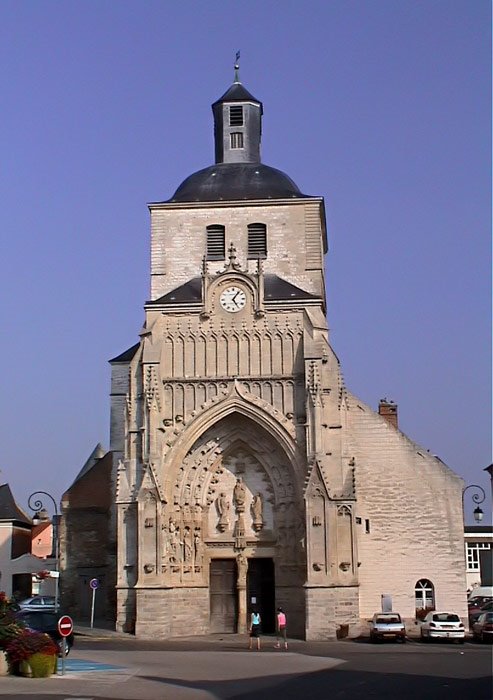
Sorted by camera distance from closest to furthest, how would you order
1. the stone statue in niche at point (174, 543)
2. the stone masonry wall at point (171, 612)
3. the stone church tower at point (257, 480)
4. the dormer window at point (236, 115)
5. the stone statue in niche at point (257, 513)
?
the stone masonry wall at point (171, 612) → the stone church tower at point (257, 480) → the stone statue in niche at point (174, 543) → the stone statue in niche at point (257, 513) → the dormer window at point (236, 115)

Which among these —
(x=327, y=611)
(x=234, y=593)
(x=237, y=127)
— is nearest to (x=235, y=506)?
(x=234, y=593)

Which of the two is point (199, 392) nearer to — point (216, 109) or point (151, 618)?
point (151, 618)

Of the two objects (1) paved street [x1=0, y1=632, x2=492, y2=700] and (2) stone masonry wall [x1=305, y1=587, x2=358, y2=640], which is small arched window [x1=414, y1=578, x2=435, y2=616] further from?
(1) paved street [x1=0, y1=632, x2=492, y2=700]

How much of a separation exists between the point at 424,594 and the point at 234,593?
6556 millimetres

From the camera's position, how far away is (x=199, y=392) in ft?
115

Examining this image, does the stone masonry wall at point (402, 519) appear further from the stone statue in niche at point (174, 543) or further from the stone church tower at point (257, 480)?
the stone statue in niche at point (174, 543)

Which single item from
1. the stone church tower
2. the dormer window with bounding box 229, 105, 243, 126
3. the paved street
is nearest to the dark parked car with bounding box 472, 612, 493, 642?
the paved street

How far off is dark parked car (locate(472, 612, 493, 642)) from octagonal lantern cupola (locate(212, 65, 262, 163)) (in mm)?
19593

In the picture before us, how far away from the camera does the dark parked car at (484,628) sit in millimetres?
31266

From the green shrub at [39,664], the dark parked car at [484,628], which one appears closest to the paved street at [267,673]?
the green shrub at [39,664]

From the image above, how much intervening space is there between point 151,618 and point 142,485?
4226mm

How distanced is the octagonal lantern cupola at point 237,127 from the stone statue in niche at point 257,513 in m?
13.7

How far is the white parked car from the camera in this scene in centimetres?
3100

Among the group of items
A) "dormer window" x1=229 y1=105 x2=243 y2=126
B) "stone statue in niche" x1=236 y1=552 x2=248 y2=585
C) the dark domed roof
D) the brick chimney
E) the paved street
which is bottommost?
the paved street
